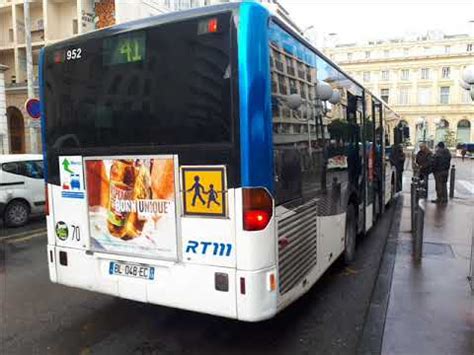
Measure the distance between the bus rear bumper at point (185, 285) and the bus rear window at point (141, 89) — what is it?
3.53ft

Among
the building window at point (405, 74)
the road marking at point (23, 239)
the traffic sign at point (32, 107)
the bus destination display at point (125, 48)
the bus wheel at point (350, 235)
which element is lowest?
the road marking at point (23, 239)

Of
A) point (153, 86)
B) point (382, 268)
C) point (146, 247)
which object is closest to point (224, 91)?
point (153, 86)

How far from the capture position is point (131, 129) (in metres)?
3.89

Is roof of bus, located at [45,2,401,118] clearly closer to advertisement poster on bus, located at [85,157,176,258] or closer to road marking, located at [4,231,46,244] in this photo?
advertisement poster on bus, located at [85,157,176,258]

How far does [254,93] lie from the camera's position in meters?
3.30

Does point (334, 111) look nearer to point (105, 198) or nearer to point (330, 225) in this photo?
point (330, 225)

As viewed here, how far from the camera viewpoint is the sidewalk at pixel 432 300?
13.1ft

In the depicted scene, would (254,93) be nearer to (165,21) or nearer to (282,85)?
(282,85)

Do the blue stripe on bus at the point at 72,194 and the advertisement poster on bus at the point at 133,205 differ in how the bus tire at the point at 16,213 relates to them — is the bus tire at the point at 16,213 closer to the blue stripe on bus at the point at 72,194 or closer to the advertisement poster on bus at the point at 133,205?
the blue stripe on bus at the point at 72,194

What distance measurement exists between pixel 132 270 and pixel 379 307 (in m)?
2.84

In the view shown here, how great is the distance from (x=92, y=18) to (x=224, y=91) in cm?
2888

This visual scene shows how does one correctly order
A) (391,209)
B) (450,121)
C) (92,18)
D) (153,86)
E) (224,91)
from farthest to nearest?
(450,121), (92,18), (391,209), (153,86), (224,91)

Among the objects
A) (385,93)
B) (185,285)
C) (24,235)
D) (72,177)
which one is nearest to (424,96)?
(385,93)

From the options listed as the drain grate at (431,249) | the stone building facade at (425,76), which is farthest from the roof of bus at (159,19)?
the stone building facade at (425,76)
